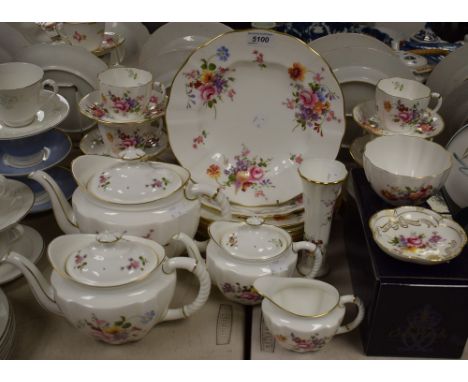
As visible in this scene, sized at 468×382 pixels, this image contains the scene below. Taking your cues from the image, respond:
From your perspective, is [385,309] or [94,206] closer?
[385,309]

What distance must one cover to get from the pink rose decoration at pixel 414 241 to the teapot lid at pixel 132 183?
1.39ft

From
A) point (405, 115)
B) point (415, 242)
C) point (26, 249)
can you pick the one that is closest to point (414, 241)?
point (415, 242)

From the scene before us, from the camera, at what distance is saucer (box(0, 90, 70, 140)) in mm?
1162

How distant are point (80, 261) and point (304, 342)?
1.26 ft

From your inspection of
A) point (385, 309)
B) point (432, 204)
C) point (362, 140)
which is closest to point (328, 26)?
point (362, 140)

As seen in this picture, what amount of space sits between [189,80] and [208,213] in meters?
0.30

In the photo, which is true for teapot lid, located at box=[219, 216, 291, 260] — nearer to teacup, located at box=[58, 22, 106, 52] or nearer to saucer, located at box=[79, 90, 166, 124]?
saucer, located at box=[79, 90, 166, 124]

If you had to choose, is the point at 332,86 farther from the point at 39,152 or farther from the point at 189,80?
the point at 39,152

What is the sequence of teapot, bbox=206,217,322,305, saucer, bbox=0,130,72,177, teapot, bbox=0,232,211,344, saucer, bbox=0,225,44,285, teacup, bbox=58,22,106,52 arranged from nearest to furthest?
1. teapot, bbox=0,232,211,344
2. teapot, bbox=206,217,322,305
3. saucer, bbox=0,225,44,285
4. saucer, bbox=0,130,72,177
5. teacup, bbox=58,22,106,52

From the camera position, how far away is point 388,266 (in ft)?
2.91

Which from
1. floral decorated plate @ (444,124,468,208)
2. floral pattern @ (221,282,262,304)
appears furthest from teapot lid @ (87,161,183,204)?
floral decorated plate @ (444,124,468,208)

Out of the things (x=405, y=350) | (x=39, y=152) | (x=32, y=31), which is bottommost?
(x=405, y=350)

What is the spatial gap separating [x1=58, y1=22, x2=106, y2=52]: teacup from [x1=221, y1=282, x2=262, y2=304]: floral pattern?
0.88 metres

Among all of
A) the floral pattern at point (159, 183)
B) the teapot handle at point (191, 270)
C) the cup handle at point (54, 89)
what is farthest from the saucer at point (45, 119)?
the teapot handle at point (191, 270)
